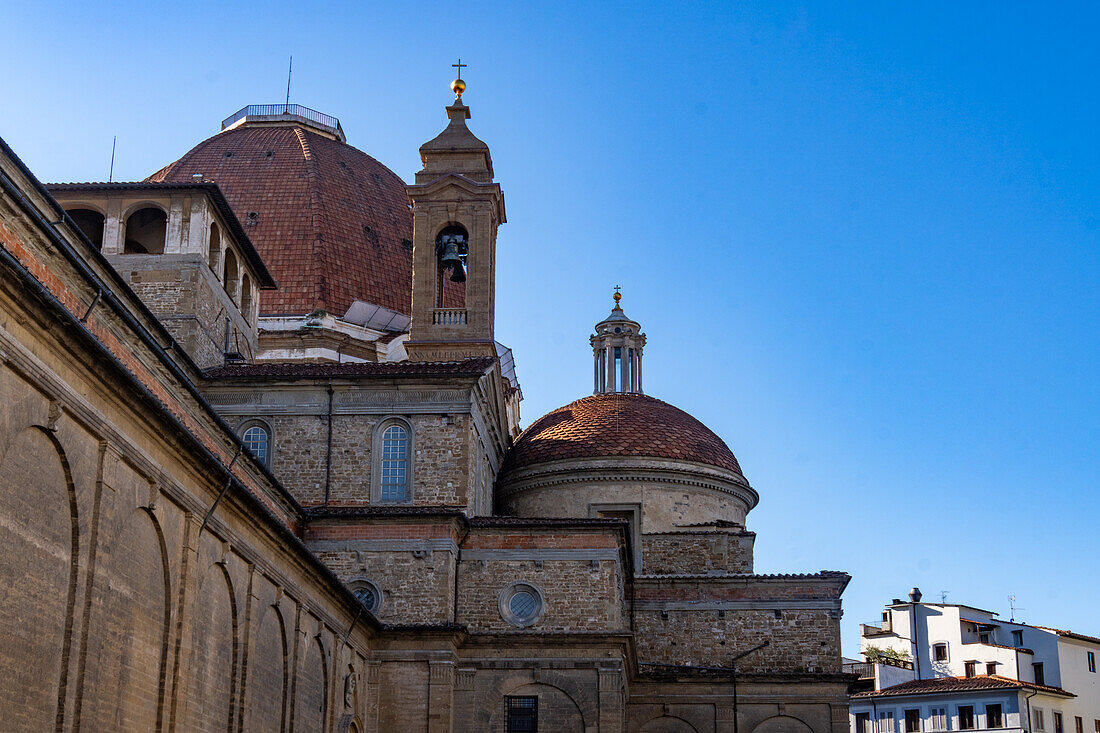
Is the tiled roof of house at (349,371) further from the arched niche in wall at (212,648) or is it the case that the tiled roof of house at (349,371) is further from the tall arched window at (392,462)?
the arched niche in wall at (212,648)

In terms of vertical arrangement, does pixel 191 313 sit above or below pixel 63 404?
above

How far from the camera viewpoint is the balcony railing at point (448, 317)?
4116cm

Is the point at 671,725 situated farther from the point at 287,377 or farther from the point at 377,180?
the point at 377,180

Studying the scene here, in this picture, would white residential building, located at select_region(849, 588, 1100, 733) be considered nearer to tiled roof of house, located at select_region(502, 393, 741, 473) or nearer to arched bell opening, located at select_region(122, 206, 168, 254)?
tiled roof of house, located at select_region(502, 393, 741, 473)

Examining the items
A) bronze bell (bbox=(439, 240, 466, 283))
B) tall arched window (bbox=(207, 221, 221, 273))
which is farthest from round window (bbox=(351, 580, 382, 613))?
bronze bell (bbox=(439, 240, 466, 283))

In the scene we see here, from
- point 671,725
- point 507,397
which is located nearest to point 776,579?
point 671,725

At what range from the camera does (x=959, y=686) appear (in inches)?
2363

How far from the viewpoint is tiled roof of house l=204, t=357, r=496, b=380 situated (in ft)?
116

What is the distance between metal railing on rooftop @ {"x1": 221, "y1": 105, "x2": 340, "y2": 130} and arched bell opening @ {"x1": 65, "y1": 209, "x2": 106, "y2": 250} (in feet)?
78.6

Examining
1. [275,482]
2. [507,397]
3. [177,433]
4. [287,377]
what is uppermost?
[507,397]

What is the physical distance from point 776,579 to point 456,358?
423 inches

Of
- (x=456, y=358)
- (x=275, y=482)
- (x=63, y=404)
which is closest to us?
(x=63, y=404)

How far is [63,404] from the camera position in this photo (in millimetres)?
17047

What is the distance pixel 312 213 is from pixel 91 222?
15867mm
